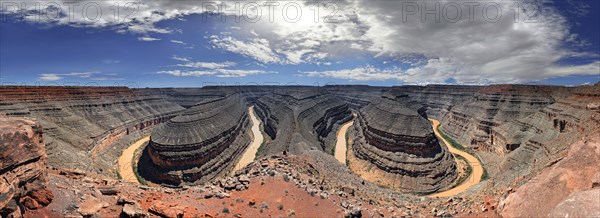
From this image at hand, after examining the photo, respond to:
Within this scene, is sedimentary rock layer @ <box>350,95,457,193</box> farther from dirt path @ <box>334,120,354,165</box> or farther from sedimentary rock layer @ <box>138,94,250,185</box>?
sedimentary rock layer @ <box>138,94,250,185</box>

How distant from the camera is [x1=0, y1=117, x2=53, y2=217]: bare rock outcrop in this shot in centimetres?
1094

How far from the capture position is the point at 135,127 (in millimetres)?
71938

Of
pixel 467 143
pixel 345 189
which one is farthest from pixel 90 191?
pixel 467 143

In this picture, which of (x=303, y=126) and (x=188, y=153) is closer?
(x=188, y=153)

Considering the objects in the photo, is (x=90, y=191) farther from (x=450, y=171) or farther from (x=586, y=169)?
(x=450, y=171)

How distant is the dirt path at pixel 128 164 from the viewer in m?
41.5

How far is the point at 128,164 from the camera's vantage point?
47.3m

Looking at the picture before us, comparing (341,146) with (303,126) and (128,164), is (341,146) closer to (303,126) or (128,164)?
(303,126)

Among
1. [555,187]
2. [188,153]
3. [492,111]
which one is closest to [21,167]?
[555,187]

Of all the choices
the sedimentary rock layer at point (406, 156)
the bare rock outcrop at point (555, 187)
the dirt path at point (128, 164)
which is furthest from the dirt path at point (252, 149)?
the bare rock outcrop at point (555, 187)

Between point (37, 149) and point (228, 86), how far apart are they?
492ft

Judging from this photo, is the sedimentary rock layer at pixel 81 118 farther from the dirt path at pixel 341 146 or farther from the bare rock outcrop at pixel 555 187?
the bare rock outcrop at pixel 555 187

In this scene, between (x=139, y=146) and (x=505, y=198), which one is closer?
(x=505, y=198)

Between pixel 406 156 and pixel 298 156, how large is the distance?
21.0m
